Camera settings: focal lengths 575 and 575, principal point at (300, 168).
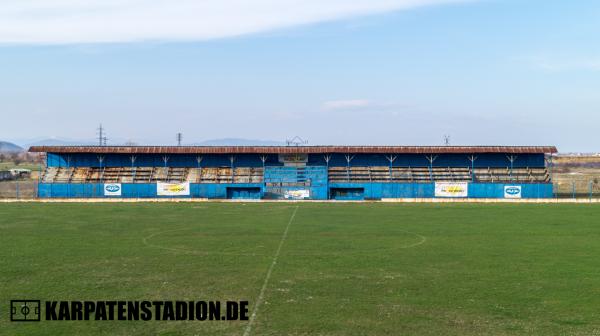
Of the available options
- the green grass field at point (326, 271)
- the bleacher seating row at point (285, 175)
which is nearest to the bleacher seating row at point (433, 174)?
the bleacher seating row at point (285, 175)

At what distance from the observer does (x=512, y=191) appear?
76250mm

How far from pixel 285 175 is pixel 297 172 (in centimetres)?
173

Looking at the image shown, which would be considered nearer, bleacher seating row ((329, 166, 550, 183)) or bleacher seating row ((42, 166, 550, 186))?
bleacher seating row ((42, 166, 550, 186))

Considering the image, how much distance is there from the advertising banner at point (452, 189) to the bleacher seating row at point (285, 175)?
125 inches

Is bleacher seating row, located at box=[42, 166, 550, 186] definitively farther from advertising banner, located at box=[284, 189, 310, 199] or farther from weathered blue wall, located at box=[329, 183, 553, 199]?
weathered blue wall, located at box=[329, 183, 553, 199]

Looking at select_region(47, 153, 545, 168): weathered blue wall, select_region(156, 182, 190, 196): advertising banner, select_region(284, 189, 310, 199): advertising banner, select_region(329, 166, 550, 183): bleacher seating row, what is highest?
select_region(47, 153, 545, 168): weathered blue wall

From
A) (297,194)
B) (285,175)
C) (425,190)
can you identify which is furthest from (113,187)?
(425,190)

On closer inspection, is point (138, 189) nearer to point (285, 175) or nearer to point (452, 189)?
point (285, 175)

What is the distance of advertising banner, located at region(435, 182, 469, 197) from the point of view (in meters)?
76.8

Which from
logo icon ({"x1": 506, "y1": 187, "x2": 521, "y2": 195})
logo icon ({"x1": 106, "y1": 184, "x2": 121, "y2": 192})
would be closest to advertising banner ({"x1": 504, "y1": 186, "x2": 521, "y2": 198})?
logo icon ({"x1": 506, "y1": 187, "x2": 521, "y2": 195})

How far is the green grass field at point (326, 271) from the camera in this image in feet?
59.8

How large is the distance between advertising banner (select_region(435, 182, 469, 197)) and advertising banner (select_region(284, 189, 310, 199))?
1741cm

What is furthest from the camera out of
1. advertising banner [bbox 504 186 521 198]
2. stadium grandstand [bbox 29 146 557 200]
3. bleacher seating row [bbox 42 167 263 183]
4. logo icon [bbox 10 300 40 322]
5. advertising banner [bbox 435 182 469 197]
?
bleacher seating row [bbox 42 167 263 183]

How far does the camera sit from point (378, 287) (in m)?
23.1
